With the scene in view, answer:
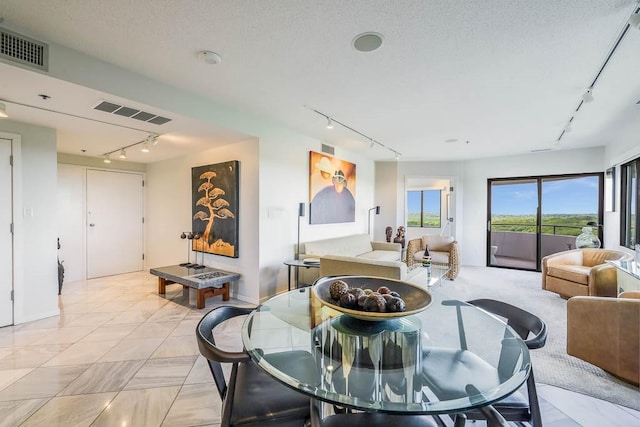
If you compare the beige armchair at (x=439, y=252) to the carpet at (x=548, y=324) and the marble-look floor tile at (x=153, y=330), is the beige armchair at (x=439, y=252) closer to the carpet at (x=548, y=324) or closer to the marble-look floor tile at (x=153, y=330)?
the carpet at (x=548, y=324)

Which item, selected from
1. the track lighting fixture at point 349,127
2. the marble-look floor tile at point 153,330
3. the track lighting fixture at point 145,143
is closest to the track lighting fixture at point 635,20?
the track lighting fixture at point 349,127

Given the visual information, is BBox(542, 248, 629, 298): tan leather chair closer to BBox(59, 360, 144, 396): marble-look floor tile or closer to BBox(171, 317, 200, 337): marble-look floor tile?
BBox(171, 317, 200, 337): marble-look floor tile

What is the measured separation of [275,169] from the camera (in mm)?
4066

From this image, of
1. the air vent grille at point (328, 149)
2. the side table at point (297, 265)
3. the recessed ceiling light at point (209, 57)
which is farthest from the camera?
the air vent grille at point (328, 149)

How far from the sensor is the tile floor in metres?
1.73

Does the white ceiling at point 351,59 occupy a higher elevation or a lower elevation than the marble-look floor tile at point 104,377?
higher

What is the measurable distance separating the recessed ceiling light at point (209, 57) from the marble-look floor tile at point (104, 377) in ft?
8.48

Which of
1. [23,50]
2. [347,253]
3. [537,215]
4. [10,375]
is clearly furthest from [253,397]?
[537,215]

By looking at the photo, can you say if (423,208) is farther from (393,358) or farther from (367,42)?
(393,358)

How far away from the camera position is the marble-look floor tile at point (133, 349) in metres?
2.42

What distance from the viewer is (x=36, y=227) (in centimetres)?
326

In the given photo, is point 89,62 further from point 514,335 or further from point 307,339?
point 514,335

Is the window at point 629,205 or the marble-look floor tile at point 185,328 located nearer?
the marble-look floor tile at point 185,328

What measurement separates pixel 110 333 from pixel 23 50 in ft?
8.42
